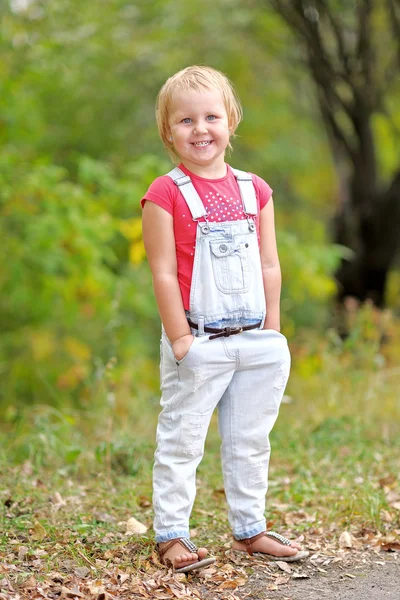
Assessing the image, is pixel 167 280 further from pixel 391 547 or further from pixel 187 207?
pixel 391 547

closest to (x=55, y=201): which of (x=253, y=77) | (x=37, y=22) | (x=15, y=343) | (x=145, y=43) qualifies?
(x=15, y=343)

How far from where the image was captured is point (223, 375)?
10.5 ft

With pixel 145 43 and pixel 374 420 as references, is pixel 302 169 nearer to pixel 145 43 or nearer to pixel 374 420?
pixel 145 43

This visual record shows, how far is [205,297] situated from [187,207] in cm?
34

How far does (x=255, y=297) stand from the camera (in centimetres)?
320

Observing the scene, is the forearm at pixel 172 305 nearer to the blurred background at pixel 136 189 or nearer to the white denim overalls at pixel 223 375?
the white denim overalls at pixel 223 375

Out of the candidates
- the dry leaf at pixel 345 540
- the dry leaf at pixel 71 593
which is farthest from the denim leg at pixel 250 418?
the dry leaf at pixel 71 593

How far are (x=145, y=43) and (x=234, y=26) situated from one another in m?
1.13

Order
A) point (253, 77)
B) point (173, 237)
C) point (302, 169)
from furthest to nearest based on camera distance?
point (302, 169) → point (253, 77) → point (173, 237)

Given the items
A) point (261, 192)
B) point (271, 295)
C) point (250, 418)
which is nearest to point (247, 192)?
point (261, 192)

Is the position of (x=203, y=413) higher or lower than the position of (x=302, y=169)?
lower

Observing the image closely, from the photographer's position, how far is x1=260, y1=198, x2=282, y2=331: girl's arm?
3.32m

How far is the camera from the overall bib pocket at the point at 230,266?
311cm

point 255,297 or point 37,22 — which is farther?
point 37,22
